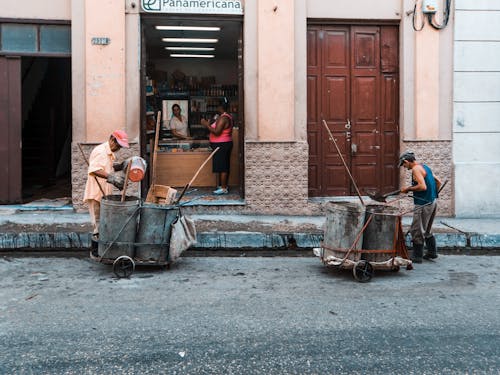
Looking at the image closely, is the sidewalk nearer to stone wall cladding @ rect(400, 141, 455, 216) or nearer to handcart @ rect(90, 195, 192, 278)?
stone wall cladding @ rect(400, 141, 455, 216)

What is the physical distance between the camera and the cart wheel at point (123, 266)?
24.3 feet

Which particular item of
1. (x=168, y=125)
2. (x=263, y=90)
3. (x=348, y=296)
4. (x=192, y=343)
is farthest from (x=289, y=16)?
(x=192, y=343)

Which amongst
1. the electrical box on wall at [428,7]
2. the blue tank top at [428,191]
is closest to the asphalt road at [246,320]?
the blue tank top at [428,191]

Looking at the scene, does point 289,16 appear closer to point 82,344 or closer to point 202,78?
point 202,78

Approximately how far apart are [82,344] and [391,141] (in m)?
8.87

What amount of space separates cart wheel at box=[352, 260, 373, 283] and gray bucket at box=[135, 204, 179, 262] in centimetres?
225

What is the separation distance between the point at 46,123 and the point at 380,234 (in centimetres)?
1238

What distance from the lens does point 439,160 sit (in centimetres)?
1212

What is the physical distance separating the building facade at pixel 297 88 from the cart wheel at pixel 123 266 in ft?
14.2

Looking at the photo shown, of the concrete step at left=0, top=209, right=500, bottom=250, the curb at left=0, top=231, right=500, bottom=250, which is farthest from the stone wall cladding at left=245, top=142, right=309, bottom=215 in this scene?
the curb at left=0, top=231, right=500, bottom=250

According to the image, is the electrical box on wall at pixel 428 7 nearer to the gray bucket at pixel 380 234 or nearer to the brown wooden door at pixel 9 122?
the gray bucket at pixel 380 234

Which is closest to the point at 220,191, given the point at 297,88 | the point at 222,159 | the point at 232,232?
the point at 222,159

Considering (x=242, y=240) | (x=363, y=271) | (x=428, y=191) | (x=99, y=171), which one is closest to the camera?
(x=363, y=271)

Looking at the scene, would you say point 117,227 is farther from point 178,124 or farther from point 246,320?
point 178,124
